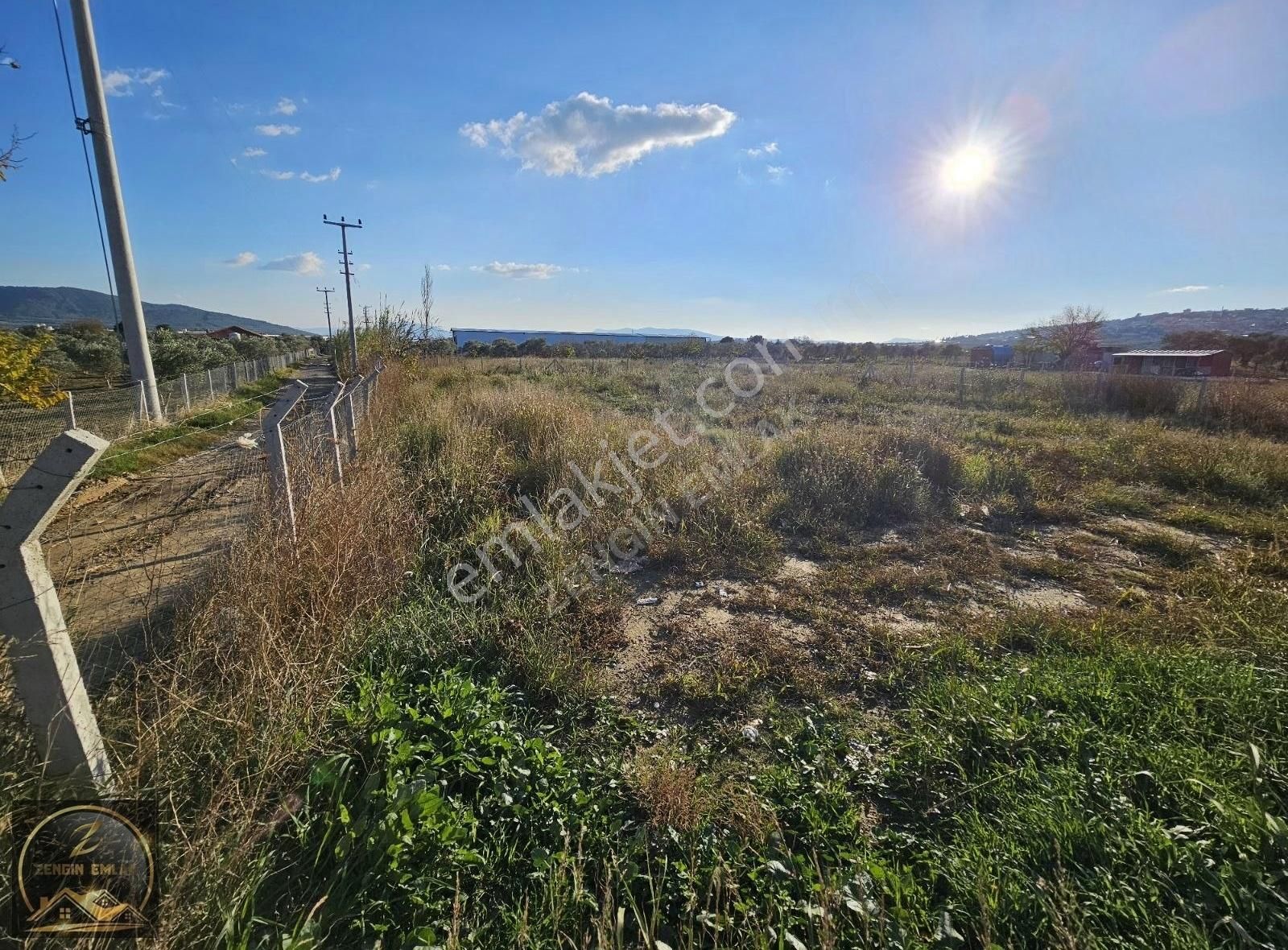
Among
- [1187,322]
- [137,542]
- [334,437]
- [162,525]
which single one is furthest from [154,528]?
[1187,322]

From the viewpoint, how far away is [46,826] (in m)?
1.42

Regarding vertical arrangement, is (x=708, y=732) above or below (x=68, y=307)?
below

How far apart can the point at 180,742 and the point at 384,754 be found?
68 cm

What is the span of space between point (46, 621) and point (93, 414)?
12.3 meters

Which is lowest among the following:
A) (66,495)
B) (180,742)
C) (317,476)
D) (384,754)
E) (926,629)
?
(926,629)

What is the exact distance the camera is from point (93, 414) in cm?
978

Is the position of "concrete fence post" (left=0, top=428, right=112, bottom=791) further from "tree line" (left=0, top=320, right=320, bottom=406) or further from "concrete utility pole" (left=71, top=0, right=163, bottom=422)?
"concrete utility pole" (left=71, top=0, right=163, bottom=422)

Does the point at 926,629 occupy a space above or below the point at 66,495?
below

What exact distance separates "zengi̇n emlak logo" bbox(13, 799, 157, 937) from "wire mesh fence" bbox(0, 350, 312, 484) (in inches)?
223

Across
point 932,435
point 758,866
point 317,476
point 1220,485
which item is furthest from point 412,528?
point 1220,485

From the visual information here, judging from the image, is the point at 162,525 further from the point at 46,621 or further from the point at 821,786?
the point at 821,786

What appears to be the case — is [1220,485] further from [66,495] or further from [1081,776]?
[66,495]

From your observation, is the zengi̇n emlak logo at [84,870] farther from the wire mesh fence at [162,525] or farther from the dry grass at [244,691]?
the wire mesh fence at [162,525]

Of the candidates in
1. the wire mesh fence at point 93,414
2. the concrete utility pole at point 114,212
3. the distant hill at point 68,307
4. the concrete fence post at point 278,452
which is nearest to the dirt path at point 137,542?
the concrete fence post at point 278,452
